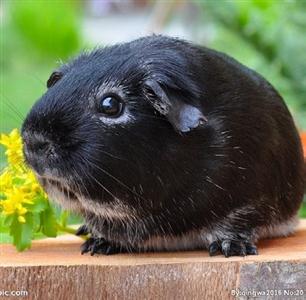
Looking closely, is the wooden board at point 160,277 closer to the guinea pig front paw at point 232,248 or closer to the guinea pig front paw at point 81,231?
the guinea pig front paw at point 232,248

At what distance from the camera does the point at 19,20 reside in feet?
44.5

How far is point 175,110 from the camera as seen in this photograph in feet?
11.3

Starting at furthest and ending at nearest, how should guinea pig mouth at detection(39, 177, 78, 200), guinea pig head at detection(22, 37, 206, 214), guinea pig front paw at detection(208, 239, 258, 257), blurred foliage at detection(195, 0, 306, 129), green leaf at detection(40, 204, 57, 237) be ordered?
blurred foliage at detection(195, 0, 306, 129) < green leaf at detection(40, 204, 57, 237) < guinea pig front paw at detection(208, 239, 258, 257) < guinea pig mouth at detection(39, 177, 78, 200) < guinea pig head at detection(22, 37, 206, 214)

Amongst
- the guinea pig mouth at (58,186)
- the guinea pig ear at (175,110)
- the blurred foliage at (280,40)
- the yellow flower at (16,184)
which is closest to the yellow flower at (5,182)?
the yellow flower at (16,184)

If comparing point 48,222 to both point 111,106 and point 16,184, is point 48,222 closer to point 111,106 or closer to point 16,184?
point 16,184

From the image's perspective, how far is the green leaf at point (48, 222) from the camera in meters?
3.97

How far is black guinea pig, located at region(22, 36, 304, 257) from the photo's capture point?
11.3 ft

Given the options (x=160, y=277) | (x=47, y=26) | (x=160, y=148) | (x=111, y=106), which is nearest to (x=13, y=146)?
Answer: (x=111, y=106)

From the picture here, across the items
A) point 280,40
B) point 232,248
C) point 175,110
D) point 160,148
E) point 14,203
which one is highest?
point 280,40

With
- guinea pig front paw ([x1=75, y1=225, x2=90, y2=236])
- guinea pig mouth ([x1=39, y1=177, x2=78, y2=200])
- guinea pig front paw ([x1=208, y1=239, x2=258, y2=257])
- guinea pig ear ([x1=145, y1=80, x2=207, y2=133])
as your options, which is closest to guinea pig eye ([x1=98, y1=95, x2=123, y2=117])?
guinea pig ear ([x1=145, y1=80, x2=207, y2=133])

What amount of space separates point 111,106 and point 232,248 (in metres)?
0.81

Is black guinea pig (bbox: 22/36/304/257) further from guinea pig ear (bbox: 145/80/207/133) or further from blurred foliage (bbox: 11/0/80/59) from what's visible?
blurred foliage (bbox: 11/0/80/59)

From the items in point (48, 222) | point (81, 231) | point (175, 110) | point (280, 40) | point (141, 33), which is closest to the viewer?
point (175, 110)

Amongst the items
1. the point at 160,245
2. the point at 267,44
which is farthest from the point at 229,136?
the point at 267,44
